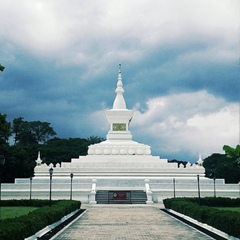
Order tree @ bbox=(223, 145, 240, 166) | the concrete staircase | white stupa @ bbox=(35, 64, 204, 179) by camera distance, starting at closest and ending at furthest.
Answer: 1. tree @ bbox=(223, 145, 240, 166)
2. the concrete staircase
3. white stupa @ bbox=(35, 64, 204, 179)

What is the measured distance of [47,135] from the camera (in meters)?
108

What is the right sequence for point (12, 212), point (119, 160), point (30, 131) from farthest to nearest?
1. point (30, 131)
2. point (119, 160)
3. point (12, 212)

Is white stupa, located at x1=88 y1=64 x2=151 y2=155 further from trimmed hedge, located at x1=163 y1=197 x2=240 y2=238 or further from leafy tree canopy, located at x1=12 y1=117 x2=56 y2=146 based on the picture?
leafy tree canopy, located at x1=12 y1=117 x2=56 y2=146

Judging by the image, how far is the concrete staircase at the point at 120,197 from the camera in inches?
1676

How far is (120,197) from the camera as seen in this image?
141 feet

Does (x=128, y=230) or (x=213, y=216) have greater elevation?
(x=213, y=216)

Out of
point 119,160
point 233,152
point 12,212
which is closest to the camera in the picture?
point 233,152

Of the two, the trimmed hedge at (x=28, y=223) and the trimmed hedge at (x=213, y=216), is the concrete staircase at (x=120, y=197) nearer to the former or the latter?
the trimmed hedge at (x=213, y=216)

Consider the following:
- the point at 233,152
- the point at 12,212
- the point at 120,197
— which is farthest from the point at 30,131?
the point at 233,152

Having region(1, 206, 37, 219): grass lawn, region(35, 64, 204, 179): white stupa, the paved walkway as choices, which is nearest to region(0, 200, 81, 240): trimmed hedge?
the paved walkway

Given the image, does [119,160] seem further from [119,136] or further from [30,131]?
[30,131]

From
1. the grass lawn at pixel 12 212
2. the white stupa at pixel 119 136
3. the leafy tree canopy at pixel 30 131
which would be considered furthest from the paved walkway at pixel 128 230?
the leafy tree canopy at pixel 30 131

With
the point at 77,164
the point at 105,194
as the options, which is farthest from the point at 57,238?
the point at 77,164

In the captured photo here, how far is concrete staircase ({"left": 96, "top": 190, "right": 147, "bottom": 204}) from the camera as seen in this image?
140 ft
